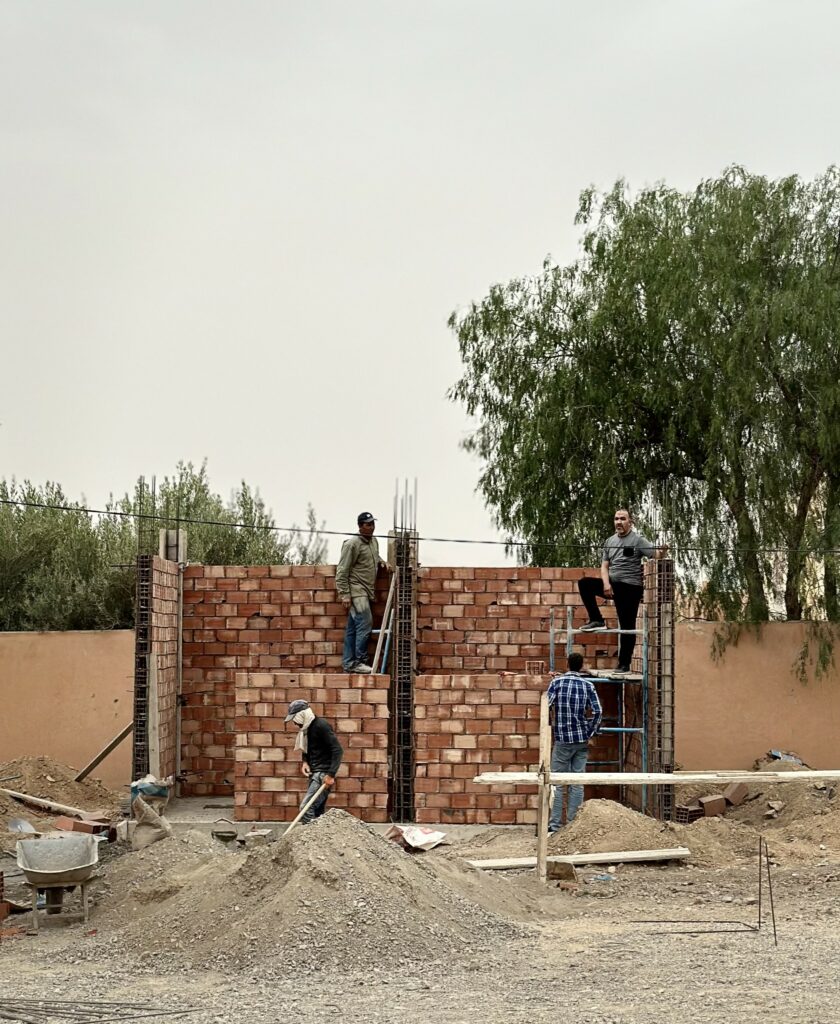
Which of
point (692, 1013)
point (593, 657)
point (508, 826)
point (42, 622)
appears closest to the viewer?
point (692, 1013)

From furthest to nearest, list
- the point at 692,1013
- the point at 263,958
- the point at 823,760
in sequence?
1. the point at 823,760
2. the point at 263,958
3. the point at 692,1013

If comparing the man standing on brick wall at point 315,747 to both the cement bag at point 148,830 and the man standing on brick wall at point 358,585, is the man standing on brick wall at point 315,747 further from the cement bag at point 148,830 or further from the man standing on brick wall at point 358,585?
the man standing on brick wall at point 358,585

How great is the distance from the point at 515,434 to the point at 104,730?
23.4 feet

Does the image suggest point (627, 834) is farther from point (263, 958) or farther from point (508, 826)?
point (263, 958)

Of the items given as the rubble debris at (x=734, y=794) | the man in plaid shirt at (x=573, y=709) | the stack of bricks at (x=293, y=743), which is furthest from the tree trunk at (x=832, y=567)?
the stack of bricks at (x=293, y=743)

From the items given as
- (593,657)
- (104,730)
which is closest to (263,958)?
(593,657)

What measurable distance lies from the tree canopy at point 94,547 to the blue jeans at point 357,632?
678 cm

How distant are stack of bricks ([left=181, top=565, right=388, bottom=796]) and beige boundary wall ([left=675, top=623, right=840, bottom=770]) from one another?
5.36 meters

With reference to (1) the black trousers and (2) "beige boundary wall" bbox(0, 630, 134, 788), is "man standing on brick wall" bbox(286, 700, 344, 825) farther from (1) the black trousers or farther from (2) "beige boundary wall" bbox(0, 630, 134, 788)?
(2) "beige boundary wall" bbox(0, 630, 134, 788)

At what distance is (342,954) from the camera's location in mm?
7926

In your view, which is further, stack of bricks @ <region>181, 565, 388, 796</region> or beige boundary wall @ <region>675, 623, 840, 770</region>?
beige boundary wall @ <region>675, 623, 840, 770</region>

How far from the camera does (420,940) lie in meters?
8.16

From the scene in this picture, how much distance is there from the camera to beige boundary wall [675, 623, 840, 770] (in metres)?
17.6

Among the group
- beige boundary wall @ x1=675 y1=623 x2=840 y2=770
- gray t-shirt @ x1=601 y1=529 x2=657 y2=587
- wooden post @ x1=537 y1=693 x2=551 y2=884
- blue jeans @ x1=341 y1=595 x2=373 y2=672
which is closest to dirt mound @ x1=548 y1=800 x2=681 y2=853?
wooden post @ x1=537 y1=693 x2=551 y2=884
